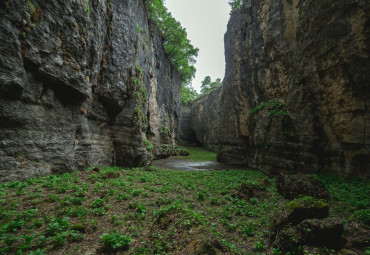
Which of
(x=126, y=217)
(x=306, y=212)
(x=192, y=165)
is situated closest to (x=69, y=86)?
(x=126, y=217)

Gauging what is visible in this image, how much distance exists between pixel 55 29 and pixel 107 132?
785 centimetres

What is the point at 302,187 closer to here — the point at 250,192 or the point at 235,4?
the point at 250,192

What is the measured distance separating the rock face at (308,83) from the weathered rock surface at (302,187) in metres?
3.39

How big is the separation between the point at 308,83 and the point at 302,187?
7838mm

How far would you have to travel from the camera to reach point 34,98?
7.71 m

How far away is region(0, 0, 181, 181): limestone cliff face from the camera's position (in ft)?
22.0

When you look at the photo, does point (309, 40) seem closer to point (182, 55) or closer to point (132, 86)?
point (132, 86)

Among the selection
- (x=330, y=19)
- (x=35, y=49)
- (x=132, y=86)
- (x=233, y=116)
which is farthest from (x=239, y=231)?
(x=233, y=116)

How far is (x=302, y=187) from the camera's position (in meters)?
7.00

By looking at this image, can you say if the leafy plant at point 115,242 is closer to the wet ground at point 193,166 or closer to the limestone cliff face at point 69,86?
the limestone cliff face at point 69,86

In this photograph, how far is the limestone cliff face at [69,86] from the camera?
6695 mm

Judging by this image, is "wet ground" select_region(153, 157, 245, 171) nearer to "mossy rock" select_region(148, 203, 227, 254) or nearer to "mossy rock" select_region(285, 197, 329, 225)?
"mossy rock" select_region(148, 203, 227, 254)

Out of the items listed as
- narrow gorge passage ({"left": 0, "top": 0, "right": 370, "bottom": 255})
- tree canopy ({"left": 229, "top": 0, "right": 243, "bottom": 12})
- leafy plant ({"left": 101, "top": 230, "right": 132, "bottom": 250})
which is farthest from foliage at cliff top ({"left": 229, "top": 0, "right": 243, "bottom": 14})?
leafy plant ({"left": 101, "top": 230, "right": 132, "bottom": 250})

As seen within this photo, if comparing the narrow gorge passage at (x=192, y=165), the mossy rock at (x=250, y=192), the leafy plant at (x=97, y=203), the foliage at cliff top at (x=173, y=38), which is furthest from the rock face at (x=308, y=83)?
the leafy plant at (x=97, y=203)
